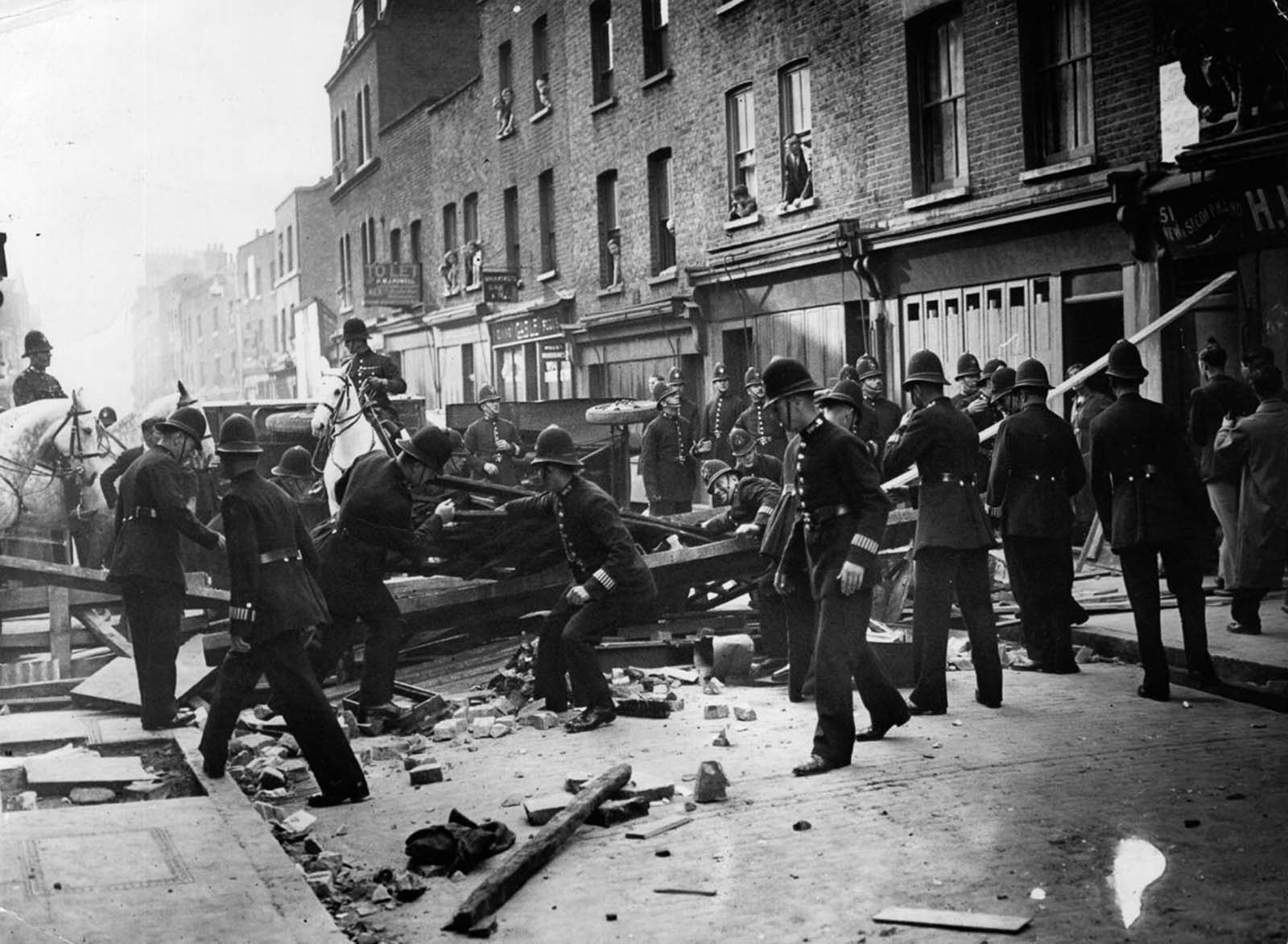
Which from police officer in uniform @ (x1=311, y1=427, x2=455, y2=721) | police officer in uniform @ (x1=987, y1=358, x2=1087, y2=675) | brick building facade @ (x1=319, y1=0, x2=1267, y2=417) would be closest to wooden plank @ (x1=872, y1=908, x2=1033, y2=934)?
police officer in uniform @ (x1=311, y1=427, x2=455, y2=721)

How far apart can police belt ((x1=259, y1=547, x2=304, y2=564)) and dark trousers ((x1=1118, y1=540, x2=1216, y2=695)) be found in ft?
15.7

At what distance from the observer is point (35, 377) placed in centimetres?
1476

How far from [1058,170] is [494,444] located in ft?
23.7

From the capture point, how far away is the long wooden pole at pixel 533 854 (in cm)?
500

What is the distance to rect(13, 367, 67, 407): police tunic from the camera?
47.8 feet

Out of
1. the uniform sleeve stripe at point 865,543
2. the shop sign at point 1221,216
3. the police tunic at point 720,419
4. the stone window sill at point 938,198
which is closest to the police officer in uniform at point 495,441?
the police tunic at point 720,419

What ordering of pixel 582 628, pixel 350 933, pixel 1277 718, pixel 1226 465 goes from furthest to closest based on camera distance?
pixel 1226 465 → pixel 582 628 → pixel 1277 718 → pixel 350 933

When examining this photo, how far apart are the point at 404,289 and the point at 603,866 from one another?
23140 mm

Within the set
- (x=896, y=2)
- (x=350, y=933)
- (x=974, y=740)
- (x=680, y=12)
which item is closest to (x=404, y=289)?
(x=680, y=12)

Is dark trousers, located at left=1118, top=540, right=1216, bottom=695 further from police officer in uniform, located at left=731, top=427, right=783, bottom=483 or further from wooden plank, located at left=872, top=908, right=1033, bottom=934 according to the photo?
wooden plank, located at left=872, top=908, right=1033, bottom=934

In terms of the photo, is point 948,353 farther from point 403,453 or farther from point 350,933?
point 350,933

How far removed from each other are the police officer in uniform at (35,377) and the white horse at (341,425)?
2.85m

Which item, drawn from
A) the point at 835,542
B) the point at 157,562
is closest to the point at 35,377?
the point at 157,562

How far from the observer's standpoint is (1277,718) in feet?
25.2
